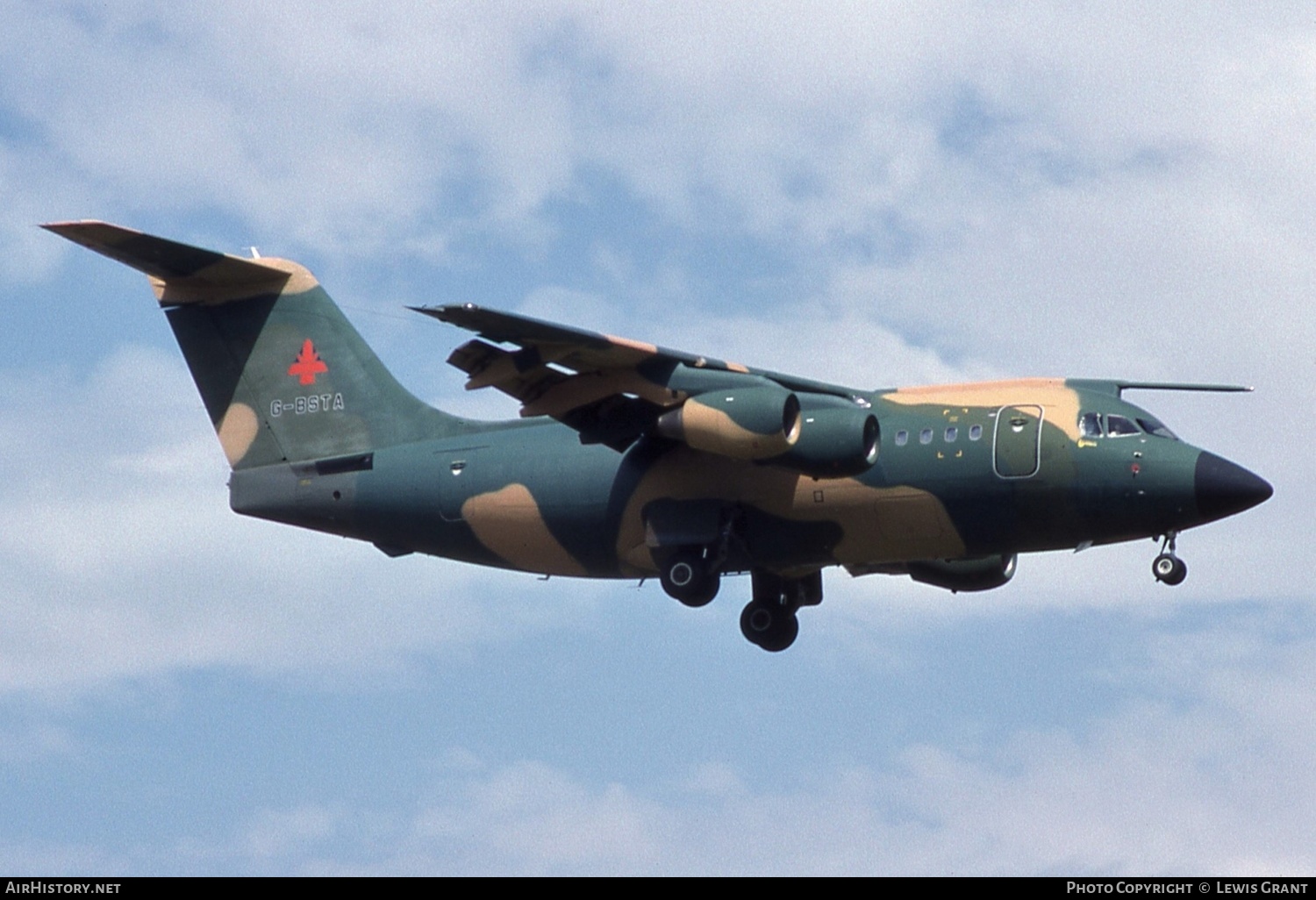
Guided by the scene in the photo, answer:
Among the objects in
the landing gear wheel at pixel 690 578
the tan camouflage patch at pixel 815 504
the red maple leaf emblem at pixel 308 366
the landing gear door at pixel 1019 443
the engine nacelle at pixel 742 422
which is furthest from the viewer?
the red maple leaf emblem at pixel 308 366

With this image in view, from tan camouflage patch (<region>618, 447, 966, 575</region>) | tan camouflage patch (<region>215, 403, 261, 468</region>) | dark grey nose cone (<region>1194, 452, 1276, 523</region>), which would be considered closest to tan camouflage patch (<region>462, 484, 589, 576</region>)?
tan camouflage patch (<region>618, 447, 966, 575</region>)

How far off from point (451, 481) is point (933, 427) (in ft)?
19.8

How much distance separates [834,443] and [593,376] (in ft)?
9.68

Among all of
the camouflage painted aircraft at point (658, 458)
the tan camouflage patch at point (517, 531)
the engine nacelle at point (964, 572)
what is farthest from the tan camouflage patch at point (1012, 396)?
the tan camouflage patch at point (517, 531)

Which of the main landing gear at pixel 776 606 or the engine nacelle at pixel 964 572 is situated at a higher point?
the engine nacelle at pixel 964 572

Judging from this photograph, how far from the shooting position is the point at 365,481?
2609 cm

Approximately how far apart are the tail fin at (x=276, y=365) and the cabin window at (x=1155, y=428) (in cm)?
851

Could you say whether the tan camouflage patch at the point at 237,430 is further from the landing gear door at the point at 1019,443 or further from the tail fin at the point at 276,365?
the landing gear door at the point at 1019,443

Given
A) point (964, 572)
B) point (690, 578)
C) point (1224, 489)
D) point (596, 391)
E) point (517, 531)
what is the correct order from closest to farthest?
point (1224, 489) < point (596, 391) < point (690, 578) < point (517, 531) < point (964, 572)

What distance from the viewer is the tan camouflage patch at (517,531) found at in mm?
25250

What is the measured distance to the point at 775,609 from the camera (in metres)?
26.2

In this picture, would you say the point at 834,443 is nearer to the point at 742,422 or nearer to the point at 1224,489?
the point at 742,422

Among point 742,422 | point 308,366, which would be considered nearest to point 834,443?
point 742,422
